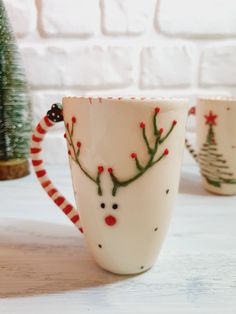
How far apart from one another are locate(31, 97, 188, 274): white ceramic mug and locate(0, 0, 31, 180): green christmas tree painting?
0.26m

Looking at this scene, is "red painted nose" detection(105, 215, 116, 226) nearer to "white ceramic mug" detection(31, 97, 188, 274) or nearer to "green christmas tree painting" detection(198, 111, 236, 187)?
"white ceramic mug" detection(31, 97, 188, 274)

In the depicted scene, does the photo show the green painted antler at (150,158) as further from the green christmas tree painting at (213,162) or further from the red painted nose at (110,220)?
the green christmas tree painting at (213,162)

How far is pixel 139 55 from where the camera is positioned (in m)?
0.64

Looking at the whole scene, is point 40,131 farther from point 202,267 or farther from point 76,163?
point 202,267

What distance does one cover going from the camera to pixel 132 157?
0.88 ft

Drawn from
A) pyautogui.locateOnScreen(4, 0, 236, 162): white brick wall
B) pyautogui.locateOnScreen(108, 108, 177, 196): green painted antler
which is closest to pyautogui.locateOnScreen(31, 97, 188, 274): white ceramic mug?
pyautogui.locateOnScreen(108, 108, 177, 196): green painted antler

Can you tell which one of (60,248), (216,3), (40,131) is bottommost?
(60,248)

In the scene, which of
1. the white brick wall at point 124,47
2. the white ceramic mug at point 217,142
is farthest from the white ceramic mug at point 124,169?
the white brick wall at point 124,47

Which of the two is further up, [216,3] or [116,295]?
[216,3]

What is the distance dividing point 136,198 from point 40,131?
0.10 m

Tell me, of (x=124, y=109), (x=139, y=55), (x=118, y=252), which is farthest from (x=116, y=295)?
(x=139, y=55)

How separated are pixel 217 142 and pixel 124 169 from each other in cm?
27

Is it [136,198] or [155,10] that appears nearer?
[136,198]

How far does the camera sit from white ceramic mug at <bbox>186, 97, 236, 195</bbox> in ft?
1.61
